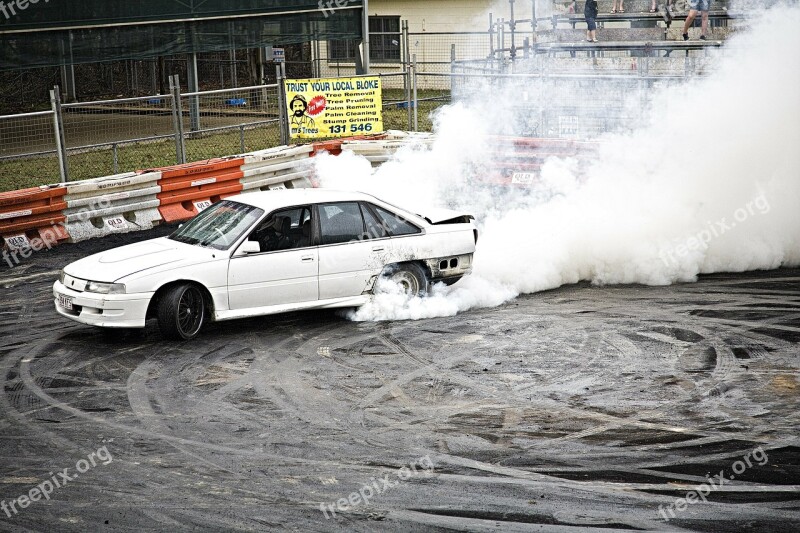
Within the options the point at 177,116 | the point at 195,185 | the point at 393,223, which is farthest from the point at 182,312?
the point at 177,116

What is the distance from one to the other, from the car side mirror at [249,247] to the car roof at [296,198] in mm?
452

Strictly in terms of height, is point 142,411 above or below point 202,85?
below

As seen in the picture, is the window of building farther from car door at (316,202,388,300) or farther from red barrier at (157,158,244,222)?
car door at (316,202,388,300)

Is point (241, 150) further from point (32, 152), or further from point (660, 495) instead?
point (660, 495)

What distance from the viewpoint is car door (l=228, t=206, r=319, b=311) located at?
10.0m

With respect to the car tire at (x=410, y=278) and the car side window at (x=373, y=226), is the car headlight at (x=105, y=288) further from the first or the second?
the car tire at (x=410, y=278)

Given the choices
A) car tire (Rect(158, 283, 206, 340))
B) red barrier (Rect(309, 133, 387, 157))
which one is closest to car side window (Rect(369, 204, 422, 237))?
car tire (Rect(158, 283, 206, 340))

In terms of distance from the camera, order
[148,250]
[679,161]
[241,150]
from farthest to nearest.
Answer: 1. [241,150]
2. [679,161]
3. [148,250]

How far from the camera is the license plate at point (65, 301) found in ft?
32.0

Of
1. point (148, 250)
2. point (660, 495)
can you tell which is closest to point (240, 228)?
point (148, 250)

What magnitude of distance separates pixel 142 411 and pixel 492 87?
44.6ft

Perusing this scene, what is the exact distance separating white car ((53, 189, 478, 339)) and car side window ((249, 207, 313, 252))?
1 cm

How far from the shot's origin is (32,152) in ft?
50.2

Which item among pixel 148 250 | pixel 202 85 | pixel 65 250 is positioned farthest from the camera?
pixel 202 85
